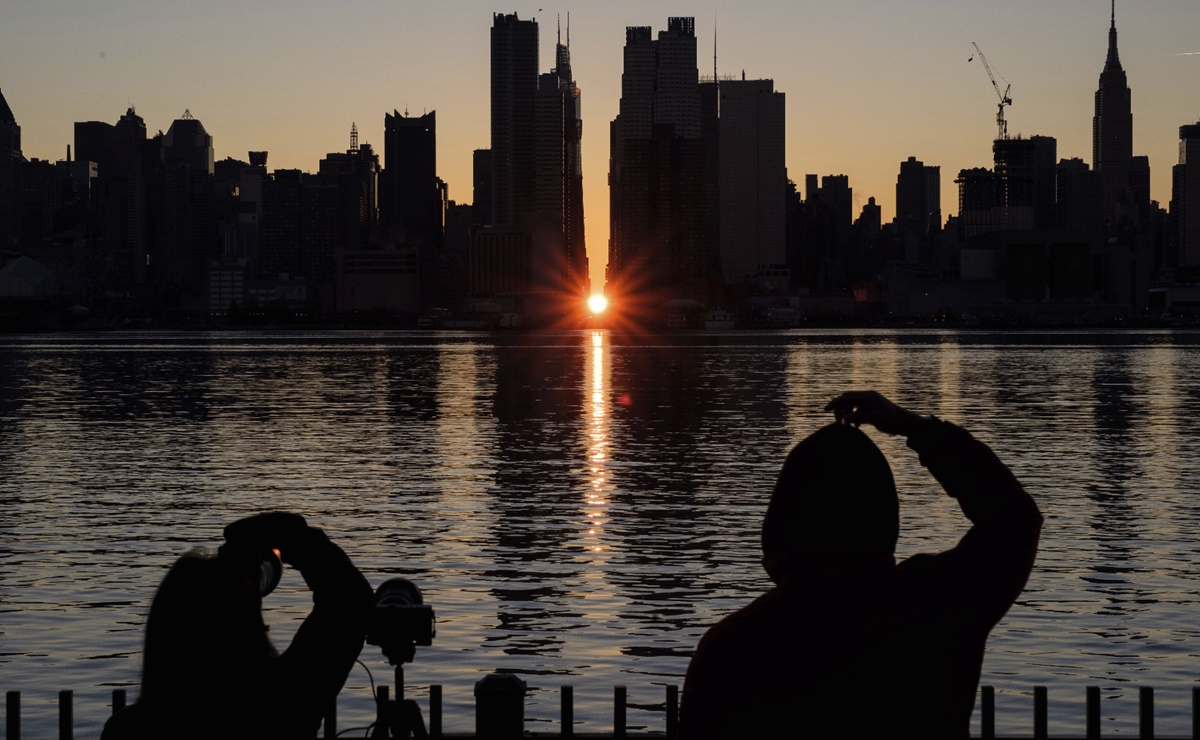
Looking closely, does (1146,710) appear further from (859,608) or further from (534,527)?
(534,527)

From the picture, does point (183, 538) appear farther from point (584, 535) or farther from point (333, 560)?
point (333, 560)

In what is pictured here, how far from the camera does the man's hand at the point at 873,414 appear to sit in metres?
4.42

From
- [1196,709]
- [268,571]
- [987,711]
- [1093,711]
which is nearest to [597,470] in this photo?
[1196,709]

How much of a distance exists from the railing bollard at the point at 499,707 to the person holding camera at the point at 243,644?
7.52 feet

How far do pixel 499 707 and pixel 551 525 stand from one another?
2541 cm

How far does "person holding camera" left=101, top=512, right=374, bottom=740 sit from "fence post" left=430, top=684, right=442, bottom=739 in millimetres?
2638

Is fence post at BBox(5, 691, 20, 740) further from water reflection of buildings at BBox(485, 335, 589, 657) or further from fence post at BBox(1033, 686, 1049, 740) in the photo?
water reflection of buildings at BBox(485, 335, 589, 657)

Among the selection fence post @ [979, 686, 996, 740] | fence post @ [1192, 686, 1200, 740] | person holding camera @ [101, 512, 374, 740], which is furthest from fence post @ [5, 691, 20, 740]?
fence post @ [1192, 686, 1200, 740]

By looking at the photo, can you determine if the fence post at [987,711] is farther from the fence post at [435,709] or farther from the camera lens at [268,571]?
the camera lens at [268,571]

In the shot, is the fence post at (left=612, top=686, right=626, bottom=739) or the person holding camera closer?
the person holding camera

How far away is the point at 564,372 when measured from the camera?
13975cm

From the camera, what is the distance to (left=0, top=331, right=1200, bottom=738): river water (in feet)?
61.2

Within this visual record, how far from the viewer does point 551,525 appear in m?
33.0

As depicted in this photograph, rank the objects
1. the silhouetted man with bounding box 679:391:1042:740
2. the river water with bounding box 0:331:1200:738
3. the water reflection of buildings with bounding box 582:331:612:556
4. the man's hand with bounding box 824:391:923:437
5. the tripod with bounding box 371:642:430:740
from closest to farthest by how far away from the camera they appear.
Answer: the silhouetted man with bounding box 679:391:1042:740, the man's hand with bounding box 824:391:923:437, the tripod with bounding box 371:642:430:740, the river water with bounding box 0:331:1200:738, the water reflection of buildings with bounding box 582:331:612:556
